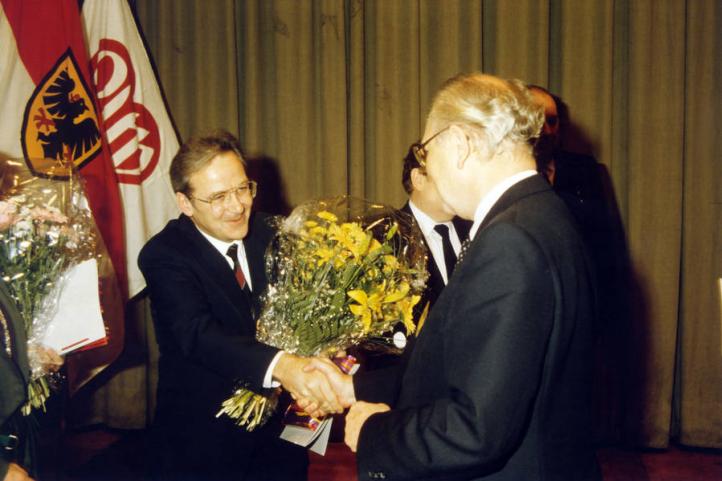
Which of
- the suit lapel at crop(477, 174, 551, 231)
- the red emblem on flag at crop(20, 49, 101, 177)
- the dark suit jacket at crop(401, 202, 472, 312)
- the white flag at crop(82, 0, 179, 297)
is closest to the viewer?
the suit lapel at crop(477, 174, 551, 231)

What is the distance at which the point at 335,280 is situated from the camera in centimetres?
167

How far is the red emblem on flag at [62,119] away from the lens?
119 inches

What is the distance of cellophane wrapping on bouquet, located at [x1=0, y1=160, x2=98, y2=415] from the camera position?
1.47 meters

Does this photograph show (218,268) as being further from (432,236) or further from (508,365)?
(508,365)

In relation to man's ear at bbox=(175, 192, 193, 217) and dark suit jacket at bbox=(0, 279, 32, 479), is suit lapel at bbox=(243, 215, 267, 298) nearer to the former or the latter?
man's ear at bbox=(175, 192, 193, 217)

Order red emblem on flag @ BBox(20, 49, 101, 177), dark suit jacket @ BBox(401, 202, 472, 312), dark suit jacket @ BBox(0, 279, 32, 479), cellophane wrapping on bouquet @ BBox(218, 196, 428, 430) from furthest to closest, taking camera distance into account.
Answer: red emblem on flag @ BBox(20, 49, 101, 177), dark suit jacket @ BBox(401, 202, 472, 312), cellophane wrapping on bouquet @ BBox(218, 196, 428, 430), dark suit jacket @ BBox(0, 279, 32, 479)

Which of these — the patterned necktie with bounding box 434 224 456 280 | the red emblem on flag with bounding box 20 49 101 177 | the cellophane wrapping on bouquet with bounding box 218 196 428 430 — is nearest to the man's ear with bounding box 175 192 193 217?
the cellophane wrapping on bouquet with bounding box 218 196 428 430

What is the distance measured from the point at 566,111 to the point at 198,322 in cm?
249

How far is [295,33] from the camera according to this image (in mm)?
3652

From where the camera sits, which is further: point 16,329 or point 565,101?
point 565,101

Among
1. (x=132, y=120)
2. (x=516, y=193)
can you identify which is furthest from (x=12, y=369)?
(x=132, y=120)

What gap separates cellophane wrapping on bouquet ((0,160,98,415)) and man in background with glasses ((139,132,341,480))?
371 millimetres

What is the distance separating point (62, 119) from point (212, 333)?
1.93 metres

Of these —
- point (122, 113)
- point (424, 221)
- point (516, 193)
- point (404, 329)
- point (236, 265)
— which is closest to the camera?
point (516, 193)
